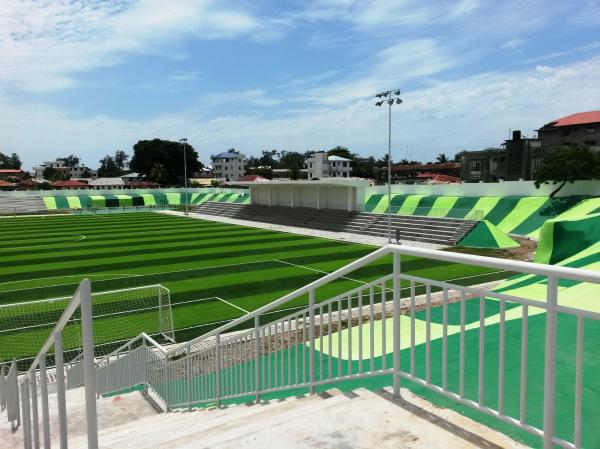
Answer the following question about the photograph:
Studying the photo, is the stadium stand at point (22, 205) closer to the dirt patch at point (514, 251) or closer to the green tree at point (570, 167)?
the dirt patch at point (514, 251)

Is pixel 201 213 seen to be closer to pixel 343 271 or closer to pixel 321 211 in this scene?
pixel 321 211

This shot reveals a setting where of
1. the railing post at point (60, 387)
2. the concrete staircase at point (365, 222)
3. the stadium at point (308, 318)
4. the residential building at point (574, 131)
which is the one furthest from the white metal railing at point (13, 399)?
the residential building at point (574, 131)

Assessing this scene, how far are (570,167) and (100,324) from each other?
31816mm

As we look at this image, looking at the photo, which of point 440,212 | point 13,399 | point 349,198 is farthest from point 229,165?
point 13,399

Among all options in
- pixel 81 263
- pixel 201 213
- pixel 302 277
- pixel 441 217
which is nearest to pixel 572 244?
pixel 302 277

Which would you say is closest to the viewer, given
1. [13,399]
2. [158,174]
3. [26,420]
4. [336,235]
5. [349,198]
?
[26,420]

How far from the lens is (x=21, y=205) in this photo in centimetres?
7019

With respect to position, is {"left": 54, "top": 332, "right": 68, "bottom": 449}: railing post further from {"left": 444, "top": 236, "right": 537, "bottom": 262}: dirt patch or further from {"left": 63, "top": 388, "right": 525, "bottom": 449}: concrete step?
{"left": 444, "top": 236, "right": 537, "bottom": 262}: dirt patch

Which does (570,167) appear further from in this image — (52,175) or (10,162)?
(10,162)

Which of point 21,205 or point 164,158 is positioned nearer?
point 21,205

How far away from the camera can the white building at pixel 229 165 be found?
163625 mm

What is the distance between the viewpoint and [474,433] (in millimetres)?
3596

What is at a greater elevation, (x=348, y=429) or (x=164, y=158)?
(x=164, y=158)

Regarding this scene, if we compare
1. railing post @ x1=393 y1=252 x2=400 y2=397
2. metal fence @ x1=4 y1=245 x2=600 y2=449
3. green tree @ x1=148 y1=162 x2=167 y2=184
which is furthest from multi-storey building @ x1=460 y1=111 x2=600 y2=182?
green tree @ x1=148 y1=162 x2=167 y2=184
